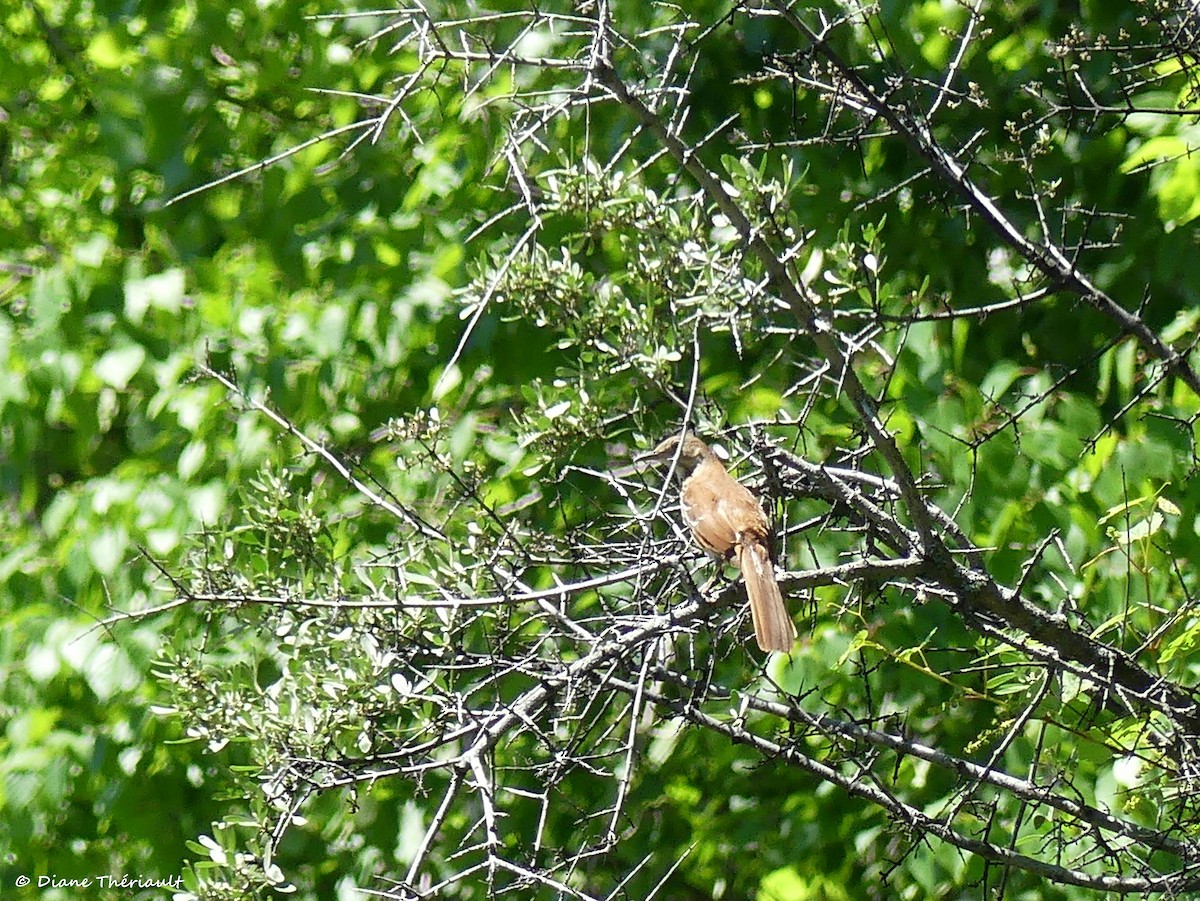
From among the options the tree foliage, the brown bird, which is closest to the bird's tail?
the brown bird

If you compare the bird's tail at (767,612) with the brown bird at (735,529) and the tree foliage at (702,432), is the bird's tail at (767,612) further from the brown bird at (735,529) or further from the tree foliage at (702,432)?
the tree foliage at (702,432)

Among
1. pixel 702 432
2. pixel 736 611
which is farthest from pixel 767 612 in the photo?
pixel 702 432

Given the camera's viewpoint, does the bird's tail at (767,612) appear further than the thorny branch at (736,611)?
Yes

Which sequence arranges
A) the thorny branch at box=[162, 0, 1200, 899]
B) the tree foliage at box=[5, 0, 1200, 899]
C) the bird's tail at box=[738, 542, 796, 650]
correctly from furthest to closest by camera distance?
the bird's tail at box=[738, 542, 796, 650] → the tree foliage at box=[5, 0, 1200, 899] → the thorny branch at box=[162, 0, 1200, 899]

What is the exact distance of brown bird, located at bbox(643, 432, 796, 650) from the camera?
2.93 m

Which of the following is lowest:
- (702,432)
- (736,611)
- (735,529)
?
(735,529)

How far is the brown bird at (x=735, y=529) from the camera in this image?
2928mm

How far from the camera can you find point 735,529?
11.1 feet

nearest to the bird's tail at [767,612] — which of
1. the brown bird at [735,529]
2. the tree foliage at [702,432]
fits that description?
the brown bird at [735,529]

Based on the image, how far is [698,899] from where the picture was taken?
408cm

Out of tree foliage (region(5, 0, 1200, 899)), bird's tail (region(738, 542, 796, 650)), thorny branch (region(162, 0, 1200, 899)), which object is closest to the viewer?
thorny branch (region(162, 0, 1200, 899))

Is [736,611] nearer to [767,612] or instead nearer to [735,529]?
[767,612]

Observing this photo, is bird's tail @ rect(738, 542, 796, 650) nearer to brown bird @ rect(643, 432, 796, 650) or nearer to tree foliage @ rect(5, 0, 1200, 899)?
brown bird @ rect(643, 432, 796, 650)

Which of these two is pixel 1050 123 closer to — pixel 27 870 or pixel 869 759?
pixel 869 759
